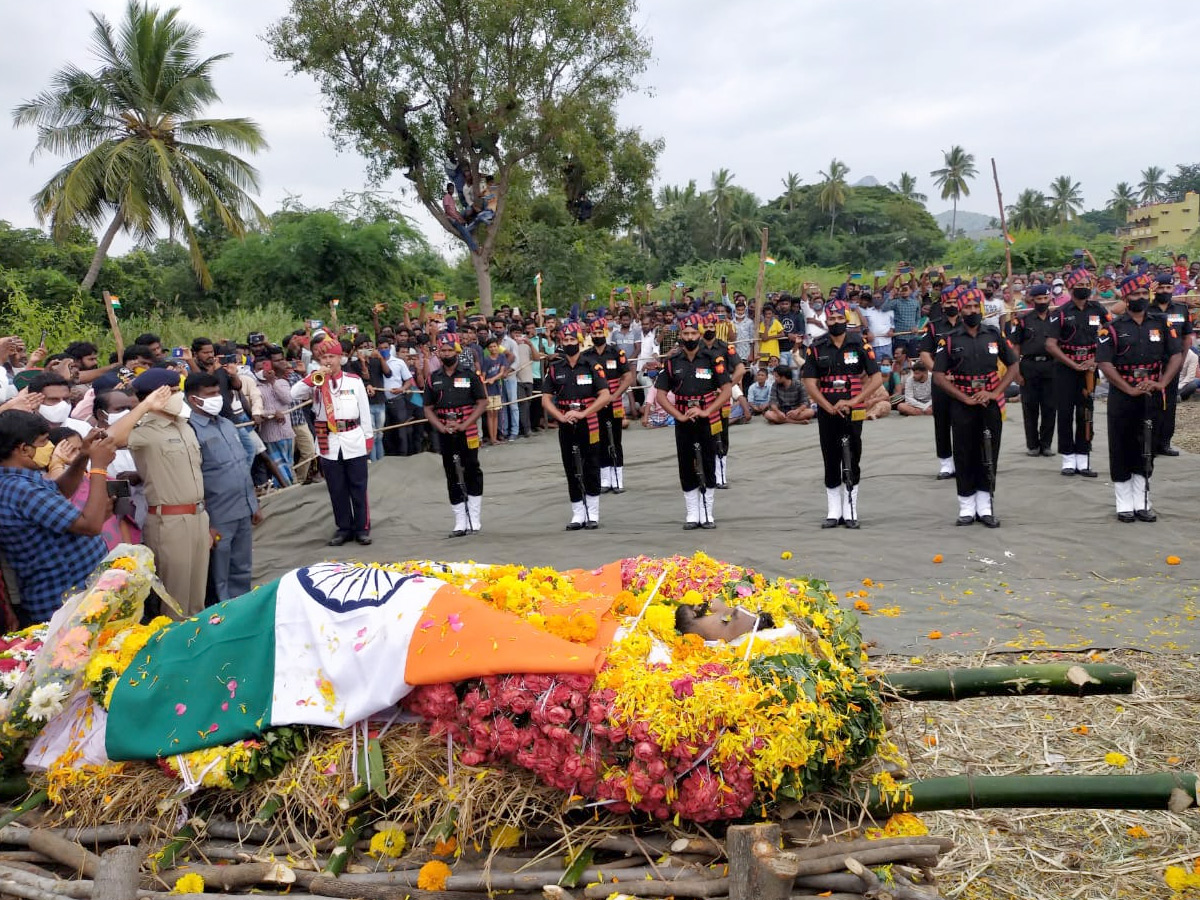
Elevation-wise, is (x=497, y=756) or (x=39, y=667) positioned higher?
(x=39, y=667)

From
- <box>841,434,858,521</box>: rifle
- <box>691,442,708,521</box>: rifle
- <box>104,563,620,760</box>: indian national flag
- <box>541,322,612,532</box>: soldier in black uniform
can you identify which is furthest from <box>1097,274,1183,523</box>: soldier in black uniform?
<box>104,563,620,760</box>: indian national flag

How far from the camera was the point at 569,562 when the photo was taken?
843cm

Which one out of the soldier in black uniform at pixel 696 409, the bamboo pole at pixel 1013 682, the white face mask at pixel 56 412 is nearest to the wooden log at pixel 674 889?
the bamboo pole at pixel 1013 682

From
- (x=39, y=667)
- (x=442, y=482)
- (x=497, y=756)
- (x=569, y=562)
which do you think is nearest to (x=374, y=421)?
(x=442, y=482)

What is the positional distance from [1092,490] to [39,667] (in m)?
9.05

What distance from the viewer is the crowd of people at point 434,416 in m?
5.12

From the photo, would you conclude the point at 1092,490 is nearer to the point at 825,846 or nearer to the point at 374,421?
the point at 825,846

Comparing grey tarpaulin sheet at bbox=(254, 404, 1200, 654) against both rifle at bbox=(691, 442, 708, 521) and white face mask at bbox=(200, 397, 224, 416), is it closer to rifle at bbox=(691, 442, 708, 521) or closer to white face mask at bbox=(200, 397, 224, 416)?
rifle at bbox=(691, 442, 708, 521)

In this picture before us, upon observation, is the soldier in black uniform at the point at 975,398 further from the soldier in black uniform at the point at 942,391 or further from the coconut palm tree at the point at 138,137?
the coconut palm tree at the point at 138,137

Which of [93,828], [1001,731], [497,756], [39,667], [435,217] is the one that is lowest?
[1001,731]

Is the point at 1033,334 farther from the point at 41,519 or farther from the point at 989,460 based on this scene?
the point at 41,519

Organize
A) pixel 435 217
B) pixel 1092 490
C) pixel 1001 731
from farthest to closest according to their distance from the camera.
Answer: pixel 435 217 < pixel 1092 490 < pixel 1001 731

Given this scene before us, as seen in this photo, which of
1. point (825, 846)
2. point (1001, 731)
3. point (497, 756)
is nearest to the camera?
point (825, 846)

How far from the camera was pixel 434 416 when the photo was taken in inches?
377
